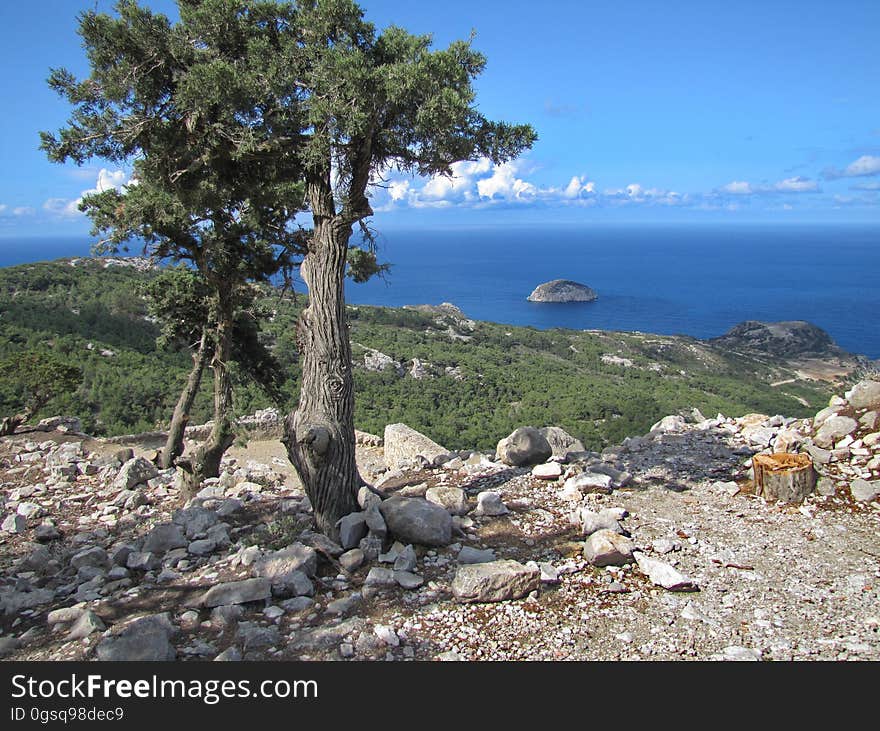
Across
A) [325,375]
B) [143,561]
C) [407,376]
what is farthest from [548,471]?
[407,376]

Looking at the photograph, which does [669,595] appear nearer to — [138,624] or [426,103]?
[138,624]

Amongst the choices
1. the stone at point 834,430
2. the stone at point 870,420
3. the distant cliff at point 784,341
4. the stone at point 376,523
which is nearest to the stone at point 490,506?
the stone at point 376,523

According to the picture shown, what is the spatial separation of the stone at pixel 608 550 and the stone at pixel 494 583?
81 cm

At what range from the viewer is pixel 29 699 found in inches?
146

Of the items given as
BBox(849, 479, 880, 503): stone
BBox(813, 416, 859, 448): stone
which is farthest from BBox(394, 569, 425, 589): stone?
BBox(813, 416, 859, 448): stone

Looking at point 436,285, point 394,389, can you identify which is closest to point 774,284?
point 436,285

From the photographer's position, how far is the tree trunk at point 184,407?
10.2 meters

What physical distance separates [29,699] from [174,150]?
5.86 metres

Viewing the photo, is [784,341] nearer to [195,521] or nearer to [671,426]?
[671,426]

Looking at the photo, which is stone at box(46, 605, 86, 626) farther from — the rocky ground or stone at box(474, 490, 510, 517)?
stone at box(474, 490, 510, 517)

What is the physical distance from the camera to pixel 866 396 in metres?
8.99

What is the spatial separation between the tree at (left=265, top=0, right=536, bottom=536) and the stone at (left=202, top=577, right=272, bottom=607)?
4.36 feet

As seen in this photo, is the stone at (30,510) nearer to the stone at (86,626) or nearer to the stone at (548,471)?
the stone at (86,626)

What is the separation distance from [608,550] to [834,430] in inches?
212
